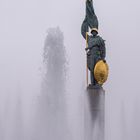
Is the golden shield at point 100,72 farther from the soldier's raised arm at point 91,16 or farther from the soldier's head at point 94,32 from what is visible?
the soldier's raised arm at point 91,16

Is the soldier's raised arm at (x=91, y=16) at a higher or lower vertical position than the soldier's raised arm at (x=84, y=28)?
higher

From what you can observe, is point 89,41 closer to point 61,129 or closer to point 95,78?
point 95,78

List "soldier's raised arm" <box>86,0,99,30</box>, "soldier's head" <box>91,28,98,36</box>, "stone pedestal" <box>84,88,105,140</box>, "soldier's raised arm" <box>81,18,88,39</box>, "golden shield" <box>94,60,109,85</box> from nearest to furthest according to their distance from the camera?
1. "stone pedestal" <box>84,88,105,140</box>
2. "golden shield" <box>94,60,109,85</box>
3. "soldier's head" <box>91,28,98,36</box>
4. "soldier's raised arm" <box>86,0,99,30</box>
5. "soldier's raised arm" <box>81,18,88,39</box>

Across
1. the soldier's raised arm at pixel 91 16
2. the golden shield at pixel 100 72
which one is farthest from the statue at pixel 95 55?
the soldier's raised arm at pixel 91 16

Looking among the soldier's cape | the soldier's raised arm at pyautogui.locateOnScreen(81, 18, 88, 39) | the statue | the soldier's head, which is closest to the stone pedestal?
the statue

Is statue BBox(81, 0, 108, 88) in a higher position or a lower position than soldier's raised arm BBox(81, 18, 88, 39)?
lower

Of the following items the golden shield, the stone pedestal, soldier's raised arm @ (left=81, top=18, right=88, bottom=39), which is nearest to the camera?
the stone pedestal

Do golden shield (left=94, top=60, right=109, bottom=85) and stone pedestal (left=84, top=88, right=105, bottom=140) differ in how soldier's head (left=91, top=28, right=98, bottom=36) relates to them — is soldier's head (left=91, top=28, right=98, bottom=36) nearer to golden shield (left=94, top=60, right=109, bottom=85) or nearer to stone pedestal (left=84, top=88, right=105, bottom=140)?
golden shield (left=94, top=60, right=109, bottom=85)

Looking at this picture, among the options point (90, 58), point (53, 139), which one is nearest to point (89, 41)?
point (90, 58)

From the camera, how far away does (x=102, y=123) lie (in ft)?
85.4

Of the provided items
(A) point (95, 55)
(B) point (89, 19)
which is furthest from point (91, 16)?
(A) point (95, 55)

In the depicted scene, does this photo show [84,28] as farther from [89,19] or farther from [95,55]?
[95,55]

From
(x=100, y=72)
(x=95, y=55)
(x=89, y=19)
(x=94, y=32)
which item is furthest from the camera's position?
(x=89, y=19)

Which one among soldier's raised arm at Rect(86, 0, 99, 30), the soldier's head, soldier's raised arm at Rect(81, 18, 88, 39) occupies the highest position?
soldier's raised arm at Rect(86, 0, 99, 30)
